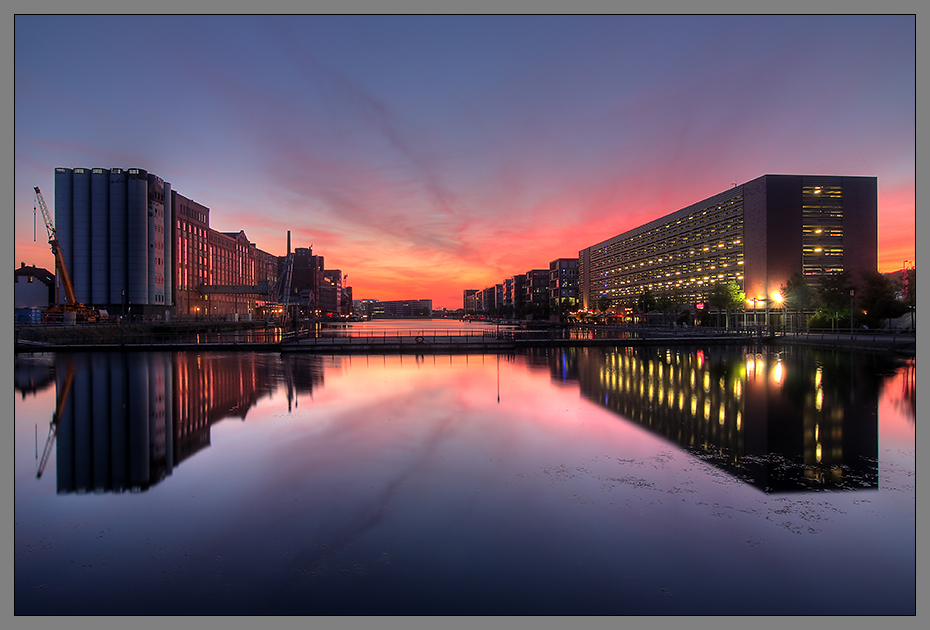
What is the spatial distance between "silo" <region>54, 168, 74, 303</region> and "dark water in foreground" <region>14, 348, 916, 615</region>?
3504 inches

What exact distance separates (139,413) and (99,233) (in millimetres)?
91890

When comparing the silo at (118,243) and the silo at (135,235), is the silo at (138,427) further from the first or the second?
the silo at (118,243)

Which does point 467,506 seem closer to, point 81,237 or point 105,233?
point 105,233

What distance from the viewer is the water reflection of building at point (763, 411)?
10586mm

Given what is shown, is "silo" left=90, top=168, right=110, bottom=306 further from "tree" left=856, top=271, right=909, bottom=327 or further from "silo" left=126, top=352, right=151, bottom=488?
"tree" left=856, top=271, right=909, bottom=327

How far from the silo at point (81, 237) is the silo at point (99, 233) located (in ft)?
2.08

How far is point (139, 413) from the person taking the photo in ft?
53.0

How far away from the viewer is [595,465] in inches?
423

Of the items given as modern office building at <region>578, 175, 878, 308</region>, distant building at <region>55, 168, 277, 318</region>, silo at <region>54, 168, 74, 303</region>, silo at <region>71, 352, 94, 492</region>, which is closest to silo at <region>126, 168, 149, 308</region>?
distant building at <region>55, 168, 277, 318</region>

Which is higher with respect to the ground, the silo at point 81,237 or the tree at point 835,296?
the silo at point 81,237

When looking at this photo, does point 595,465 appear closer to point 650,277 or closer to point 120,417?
point 120,417

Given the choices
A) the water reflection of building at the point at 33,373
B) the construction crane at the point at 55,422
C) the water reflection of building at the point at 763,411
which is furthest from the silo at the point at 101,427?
the water reflection of building at the point at 763,411

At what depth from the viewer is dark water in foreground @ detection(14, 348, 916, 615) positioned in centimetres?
597

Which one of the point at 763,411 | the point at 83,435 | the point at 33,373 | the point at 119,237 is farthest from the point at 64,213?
the point at 763,411
